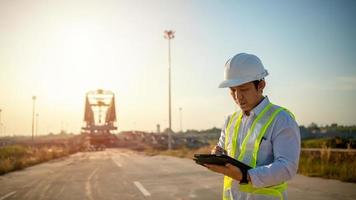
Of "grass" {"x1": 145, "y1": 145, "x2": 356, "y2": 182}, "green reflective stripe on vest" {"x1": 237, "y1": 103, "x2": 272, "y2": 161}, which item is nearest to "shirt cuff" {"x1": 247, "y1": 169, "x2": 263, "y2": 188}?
"green reflective stripe on vest" {"x1": 237, "y1": 103, "x2": 272, "y2": 161}

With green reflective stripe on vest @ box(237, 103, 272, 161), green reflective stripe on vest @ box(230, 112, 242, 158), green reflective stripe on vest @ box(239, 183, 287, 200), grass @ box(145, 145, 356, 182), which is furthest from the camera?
grass @ box(145, 145, 356, 182)

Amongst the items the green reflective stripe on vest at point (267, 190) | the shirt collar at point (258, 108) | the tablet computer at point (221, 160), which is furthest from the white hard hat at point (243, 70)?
the green reflective stripe on vest at point (267, 190)

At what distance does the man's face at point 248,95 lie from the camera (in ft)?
9.16

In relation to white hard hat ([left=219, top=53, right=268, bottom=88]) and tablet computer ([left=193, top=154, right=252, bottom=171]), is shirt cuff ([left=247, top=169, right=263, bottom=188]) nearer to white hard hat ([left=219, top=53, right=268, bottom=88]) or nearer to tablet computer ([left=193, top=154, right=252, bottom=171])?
tablet computer ([left=193, top=154, right=252, bottom=171])

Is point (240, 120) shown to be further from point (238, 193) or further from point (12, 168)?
point (12, 168)

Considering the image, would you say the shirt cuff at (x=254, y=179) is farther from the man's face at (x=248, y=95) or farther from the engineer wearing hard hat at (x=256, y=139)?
the man's face at (x=248, y=95)

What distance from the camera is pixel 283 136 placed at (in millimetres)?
2545

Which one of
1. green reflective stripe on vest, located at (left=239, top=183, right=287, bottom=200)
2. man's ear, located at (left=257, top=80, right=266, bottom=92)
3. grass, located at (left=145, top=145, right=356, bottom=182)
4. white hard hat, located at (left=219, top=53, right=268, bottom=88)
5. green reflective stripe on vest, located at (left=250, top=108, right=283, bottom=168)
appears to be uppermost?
white hard hat, located at (left=219, top=53, right=268, bottom=88)

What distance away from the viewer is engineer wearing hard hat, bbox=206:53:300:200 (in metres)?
2.49

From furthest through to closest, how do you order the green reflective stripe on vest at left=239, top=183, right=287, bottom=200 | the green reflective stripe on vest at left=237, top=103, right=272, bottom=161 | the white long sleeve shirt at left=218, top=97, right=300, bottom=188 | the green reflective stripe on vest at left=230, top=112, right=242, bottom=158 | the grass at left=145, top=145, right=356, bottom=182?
the grass at left=145, top=145, right=356, bottom=182 → the green reflective stripe on vest at left=230, top=112, right=242, bottom=158 → the green reflective stripe on vest at left=237, top=103, right=272, bottom=161 → the green reflective stripe on vest at left=239, top=183, right=287, bottom=200 → the white long sleeve shirt at left=218, top=97, right=300, bottom=188

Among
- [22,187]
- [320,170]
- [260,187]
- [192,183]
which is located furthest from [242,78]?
[320,170]

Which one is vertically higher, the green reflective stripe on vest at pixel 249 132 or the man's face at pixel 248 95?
the man's face at pixel 248 95

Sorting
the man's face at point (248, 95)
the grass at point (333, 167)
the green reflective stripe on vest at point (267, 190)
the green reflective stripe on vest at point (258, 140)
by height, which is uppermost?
the man's face at point (248, 95)

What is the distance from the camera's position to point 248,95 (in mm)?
2807
